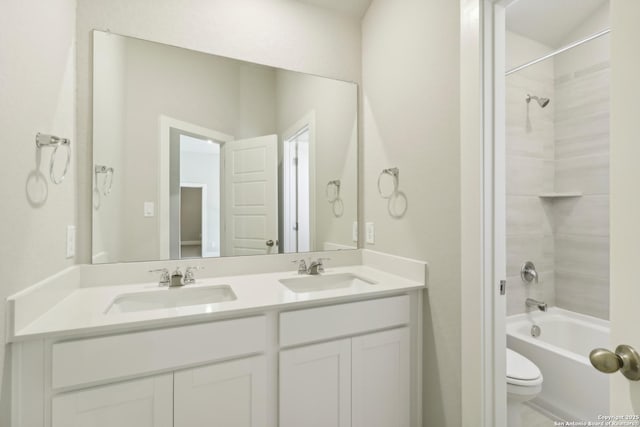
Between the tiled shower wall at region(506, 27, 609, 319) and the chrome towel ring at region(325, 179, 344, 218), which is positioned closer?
the chrome towel ring at region(325, 179, 344, 218)

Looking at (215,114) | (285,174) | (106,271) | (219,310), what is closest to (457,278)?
(219,310)

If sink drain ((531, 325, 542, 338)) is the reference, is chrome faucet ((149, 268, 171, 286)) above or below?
above

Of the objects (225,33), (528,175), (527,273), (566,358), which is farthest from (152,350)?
(528,175)

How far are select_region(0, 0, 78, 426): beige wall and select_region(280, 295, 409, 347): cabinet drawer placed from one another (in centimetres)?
87

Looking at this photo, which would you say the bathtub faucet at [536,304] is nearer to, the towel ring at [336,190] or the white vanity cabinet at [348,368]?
the white vanity cabinet at [348,368]

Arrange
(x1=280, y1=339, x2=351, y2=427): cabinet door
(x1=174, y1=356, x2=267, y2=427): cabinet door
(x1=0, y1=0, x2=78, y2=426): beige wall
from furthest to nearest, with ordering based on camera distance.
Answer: (x1=280, y1=339, x2=351, y2=427): cabinet door
(x1=174, y1=356, x2=267, y2=427): cabinet door
(x1=0, y1=0, x2=78, y2=426): beige wall

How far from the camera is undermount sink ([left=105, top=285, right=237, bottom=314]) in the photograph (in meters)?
1.38

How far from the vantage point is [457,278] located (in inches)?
53.1

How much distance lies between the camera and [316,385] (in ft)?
4.33

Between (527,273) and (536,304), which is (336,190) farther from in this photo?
(536,304)

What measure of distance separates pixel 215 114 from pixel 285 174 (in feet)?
1.70

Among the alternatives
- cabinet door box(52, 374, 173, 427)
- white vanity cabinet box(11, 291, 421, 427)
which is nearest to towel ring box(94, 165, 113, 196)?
white vanity cabinet box(11, 291, 421, 427)

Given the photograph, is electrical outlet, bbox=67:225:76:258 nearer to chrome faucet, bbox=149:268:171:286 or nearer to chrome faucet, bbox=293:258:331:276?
chrome faucet, bbox=149:268:171:286

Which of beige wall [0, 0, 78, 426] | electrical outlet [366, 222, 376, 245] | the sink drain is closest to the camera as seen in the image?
beige wall [0, 0, 78, 426]
